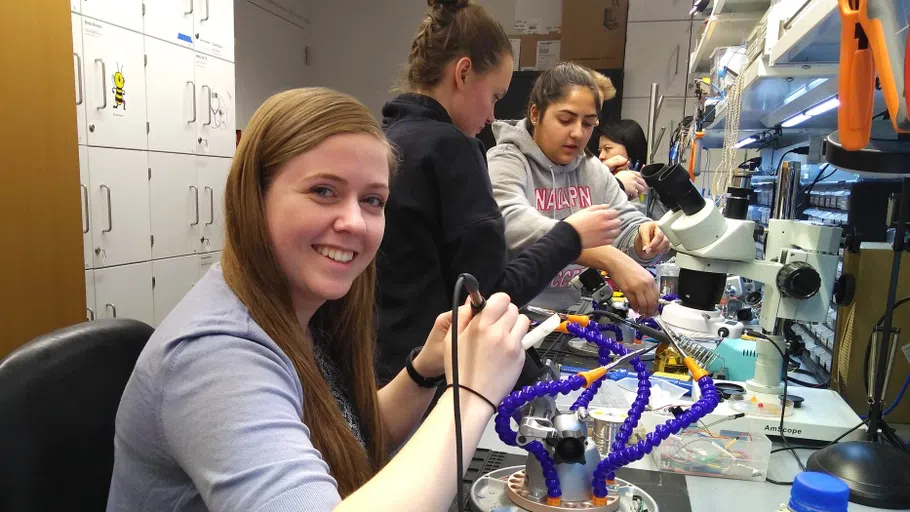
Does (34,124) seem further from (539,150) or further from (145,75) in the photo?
(539,150)

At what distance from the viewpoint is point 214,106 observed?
3.45m

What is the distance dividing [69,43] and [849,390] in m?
2.92

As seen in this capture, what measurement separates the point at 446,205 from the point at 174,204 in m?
2.52

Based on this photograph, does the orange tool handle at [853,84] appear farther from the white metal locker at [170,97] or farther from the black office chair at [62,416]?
the white metal locker at [170,97]

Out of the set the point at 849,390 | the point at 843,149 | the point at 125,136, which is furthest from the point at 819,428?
the point at 125,136

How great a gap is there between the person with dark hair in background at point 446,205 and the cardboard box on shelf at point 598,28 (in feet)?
11.8

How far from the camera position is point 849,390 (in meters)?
1.33

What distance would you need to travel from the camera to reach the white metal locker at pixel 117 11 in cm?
258

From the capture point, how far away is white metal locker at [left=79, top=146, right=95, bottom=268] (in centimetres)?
259

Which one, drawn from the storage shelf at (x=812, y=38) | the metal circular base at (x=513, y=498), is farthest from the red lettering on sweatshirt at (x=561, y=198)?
the metal circular base at (x=513, y=498)

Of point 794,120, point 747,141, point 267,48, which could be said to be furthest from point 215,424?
point 267,48

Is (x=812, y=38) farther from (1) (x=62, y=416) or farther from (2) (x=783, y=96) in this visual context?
(1) (x=62, y=416)

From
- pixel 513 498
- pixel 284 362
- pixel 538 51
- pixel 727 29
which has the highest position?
pixel 538 51

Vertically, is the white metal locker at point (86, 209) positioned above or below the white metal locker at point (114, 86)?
below
